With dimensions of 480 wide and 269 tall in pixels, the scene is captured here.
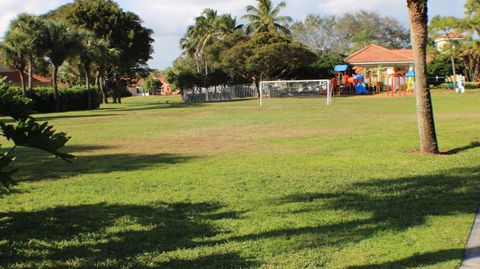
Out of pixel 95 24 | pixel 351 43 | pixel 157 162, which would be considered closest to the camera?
pixel 157 162

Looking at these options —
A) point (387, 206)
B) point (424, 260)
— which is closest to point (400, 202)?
point (387, 206)

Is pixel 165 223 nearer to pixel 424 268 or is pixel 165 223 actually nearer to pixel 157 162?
pixel 424 268

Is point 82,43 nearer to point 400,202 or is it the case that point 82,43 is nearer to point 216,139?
point 216,139

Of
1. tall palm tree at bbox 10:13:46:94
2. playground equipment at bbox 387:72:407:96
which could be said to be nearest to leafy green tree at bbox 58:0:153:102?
tall palm tree at bbox 10:13:46:94

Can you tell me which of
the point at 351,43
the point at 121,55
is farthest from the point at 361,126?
the point at 351,43

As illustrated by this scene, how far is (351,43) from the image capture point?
8775cm

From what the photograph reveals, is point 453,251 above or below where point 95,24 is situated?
below

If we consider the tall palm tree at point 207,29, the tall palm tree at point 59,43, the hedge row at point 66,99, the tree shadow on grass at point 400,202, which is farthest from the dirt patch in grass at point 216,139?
the tall palm tree at point 207,29

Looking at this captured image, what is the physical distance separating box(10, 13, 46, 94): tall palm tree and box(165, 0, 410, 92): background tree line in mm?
18672

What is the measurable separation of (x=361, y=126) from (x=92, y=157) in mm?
10008

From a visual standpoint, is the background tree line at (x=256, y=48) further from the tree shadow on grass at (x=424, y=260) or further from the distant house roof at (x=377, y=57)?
the tree shadow on grass at (x=424, y=260)

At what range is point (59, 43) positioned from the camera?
125 ft

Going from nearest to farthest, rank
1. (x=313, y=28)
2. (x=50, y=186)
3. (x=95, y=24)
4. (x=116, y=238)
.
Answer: (x=116, y=238) → (x=50, y=186) → (x=95, y=24) → (x=313, y=28)

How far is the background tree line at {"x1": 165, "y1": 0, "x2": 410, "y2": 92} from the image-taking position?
52.4 metres
